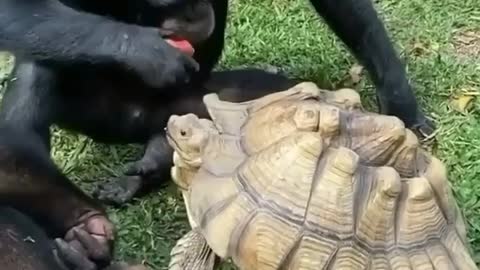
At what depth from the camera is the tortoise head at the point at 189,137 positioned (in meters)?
2.25

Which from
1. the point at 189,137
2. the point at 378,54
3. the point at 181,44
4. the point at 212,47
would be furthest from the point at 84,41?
the point at 378,54

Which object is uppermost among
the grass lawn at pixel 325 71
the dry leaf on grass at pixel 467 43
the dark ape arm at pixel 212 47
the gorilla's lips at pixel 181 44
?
the gorilla's lips at pixel 181 44

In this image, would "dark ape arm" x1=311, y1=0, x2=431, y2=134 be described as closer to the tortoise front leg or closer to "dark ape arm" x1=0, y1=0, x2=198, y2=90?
"dark ape arm" x1=0, y1=0, x2=198, y2=90

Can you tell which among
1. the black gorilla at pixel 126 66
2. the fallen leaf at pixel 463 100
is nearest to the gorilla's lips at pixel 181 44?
the black gorilla at pixel 126 66

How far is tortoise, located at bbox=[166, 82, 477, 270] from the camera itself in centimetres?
207

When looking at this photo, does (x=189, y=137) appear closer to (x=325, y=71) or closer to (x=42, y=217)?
(x=42, y=217)

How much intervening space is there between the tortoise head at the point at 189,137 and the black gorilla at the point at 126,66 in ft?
0.51

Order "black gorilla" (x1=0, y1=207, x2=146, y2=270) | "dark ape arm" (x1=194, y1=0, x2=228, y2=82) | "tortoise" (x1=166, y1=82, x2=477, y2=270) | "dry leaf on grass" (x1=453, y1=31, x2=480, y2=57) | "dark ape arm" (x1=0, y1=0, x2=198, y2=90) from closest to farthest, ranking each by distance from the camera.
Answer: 1. "tortoise" (x1=166, y1=82, x2=477, y2=270)
2. "black gorilla" (x1=0, y1=207, x2=146, y2=270)
3. "dark ape arm" (x1=0, y1=0, x2=198, y2=90)
4. "dark ape arm" (x1=194, y1=0, x2=228, y2=82)
5. "dry leaf on grass" (x1=453, y1=31, x2=480, y2=57)

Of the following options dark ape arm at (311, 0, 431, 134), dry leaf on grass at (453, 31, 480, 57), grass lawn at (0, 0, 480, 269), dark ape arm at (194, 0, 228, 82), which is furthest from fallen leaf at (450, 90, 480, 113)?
dark ape arm at (194, 0, 228, 82)

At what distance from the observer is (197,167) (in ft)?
7.38

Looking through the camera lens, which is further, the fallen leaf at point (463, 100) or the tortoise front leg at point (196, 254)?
the fallen leaf at point (463, 100)

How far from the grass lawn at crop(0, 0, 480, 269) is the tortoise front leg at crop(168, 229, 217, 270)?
17 centimetres

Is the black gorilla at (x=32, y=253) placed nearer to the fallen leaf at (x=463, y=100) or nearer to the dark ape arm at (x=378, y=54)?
the dark ape arm at (x=378, y=54)

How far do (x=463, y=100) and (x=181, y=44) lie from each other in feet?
2.97
